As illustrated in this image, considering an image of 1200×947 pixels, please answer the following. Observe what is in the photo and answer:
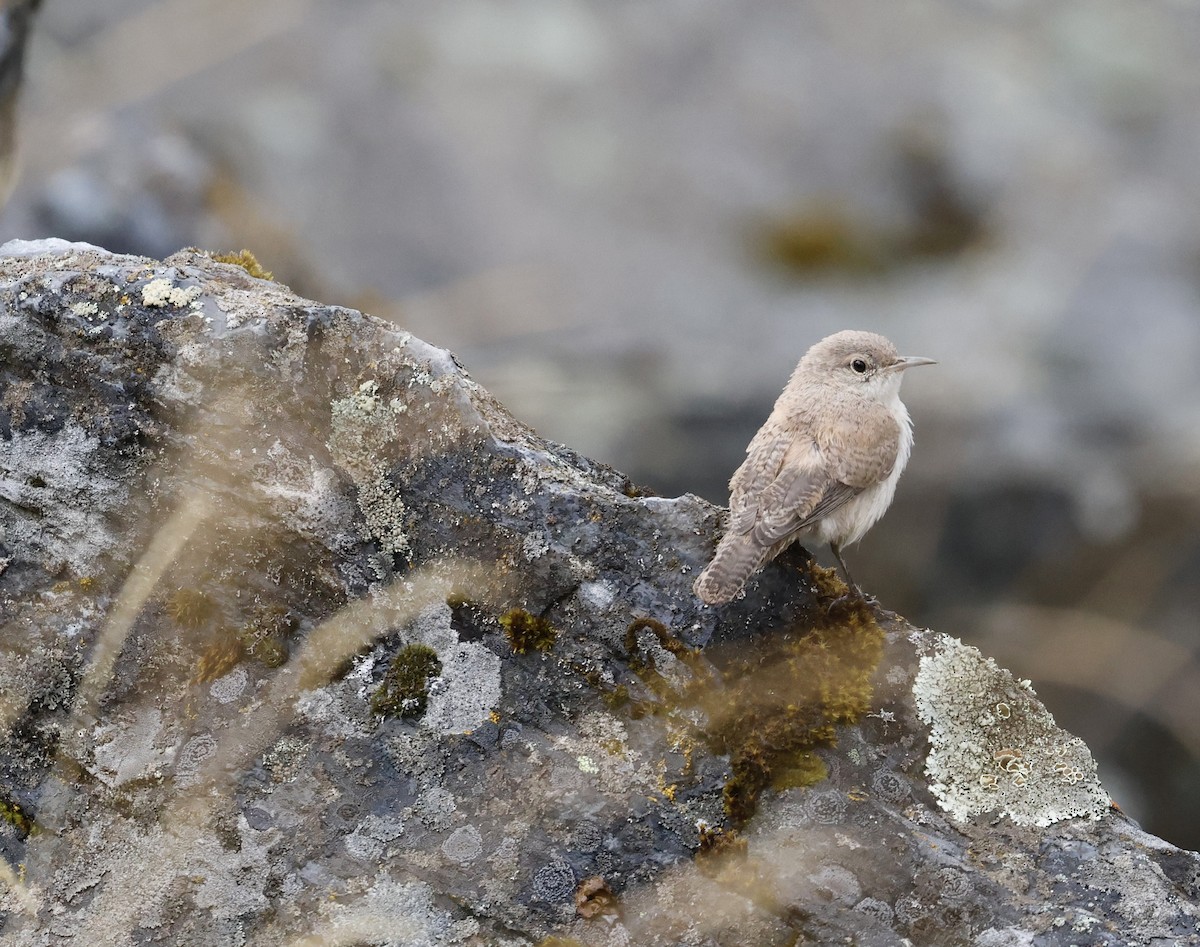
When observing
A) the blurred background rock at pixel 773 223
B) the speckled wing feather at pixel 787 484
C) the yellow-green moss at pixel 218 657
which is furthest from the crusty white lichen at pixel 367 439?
the blurred background rock at pixel 773 223

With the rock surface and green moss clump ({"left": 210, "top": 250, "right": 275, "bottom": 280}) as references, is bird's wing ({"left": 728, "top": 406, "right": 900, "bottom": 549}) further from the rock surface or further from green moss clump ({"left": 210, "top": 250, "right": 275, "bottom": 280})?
green moss clump ({"left": 210, "top": 250, "right": 275, "bottom": 280})

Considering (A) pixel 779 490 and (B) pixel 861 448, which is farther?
(B) pixel 861 448


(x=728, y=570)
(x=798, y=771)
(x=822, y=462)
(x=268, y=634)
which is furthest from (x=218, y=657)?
(x=822, y=462)

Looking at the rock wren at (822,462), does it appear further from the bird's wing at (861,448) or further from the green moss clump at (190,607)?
the green moss clump at (190,607)

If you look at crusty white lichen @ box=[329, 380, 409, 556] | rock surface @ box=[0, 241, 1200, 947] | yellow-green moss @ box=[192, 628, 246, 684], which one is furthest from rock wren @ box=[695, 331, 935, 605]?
yellow-green moss @ box=[192, 628, 246, 684]

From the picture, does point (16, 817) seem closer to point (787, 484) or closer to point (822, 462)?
point (787, 484)

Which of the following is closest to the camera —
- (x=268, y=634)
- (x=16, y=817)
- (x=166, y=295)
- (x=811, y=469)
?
(x=16, y=817)
